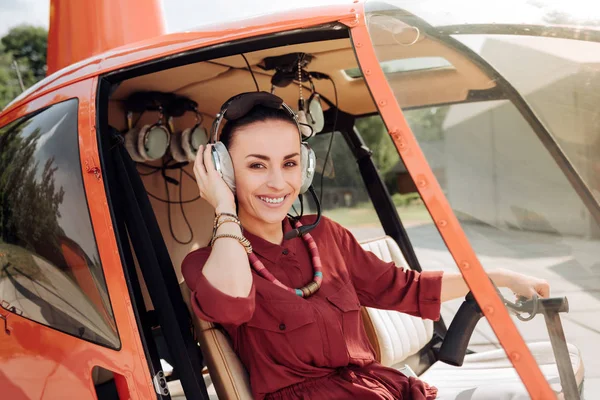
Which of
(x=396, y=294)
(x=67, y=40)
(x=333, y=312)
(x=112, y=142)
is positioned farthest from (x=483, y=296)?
(x=67, y=40)

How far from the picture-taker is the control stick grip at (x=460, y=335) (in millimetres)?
1637

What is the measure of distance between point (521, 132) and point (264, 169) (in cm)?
81

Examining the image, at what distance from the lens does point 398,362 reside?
2986 mm

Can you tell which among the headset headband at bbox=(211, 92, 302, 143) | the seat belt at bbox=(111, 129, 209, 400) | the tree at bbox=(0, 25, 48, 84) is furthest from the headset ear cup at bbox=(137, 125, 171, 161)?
the tree at bbox=(0, 25, 48, 84)

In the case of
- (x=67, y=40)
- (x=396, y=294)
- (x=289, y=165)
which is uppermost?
(x=67, y=40)

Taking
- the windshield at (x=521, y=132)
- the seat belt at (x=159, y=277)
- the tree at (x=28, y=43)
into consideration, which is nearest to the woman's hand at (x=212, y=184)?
the seat belt at (x=159, y=277)

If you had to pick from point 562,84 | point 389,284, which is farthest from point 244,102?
point 562,84

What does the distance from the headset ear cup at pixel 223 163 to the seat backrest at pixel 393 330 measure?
1351 millimetres

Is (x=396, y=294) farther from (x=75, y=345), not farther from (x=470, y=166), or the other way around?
(x=75, y=345)

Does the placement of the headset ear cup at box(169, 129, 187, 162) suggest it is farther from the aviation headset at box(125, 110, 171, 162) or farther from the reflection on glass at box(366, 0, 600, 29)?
the reflection on glass at box(366, 0, 600, 29)

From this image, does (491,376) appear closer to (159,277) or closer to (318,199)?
(318,199)

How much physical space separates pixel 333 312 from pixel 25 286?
1.29 m

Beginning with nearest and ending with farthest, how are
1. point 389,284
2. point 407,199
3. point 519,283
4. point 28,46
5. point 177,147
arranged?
point 519,283
point 389,284
point 177,147
point 407,199
point 28,46

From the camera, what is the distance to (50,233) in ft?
7.00
